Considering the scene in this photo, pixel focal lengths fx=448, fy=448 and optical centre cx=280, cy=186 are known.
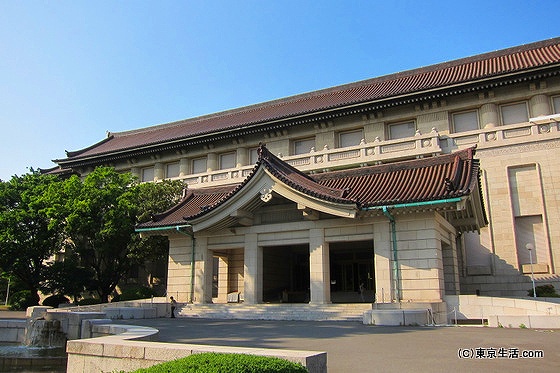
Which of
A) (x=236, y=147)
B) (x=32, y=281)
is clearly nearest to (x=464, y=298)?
(x=236, y=147)

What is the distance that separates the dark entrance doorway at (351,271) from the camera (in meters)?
27.6

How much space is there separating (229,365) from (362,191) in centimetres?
1602

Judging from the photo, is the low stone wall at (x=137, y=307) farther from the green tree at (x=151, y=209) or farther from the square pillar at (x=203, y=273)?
the green tree at (x=151, y=209)

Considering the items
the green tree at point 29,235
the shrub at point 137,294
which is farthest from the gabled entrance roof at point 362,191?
the green tree at point 29,235

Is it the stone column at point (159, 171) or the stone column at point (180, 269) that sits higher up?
the stone column at point (159, 171)

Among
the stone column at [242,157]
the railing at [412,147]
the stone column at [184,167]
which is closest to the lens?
the railing at [412,147]

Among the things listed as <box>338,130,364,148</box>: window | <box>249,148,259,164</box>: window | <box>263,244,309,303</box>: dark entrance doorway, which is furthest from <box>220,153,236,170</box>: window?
<box>263,244,309,303</box>: dark entrance doorway

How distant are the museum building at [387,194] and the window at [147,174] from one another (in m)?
1.36

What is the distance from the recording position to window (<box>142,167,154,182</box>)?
39062 millimetres

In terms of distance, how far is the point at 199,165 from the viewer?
37.2 meters

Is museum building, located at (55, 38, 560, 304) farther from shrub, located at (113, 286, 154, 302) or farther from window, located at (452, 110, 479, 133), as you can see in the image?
shrub, located at (113, 286, 154, 302)

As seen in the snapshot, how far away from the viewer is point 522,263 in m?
25.1

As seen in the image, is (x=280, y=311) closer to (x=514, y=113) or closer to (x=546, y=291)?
(x=546, y=291)

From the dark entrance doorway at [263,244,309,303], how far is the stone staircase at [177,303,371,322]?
530 centimetres
